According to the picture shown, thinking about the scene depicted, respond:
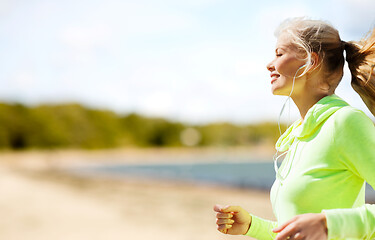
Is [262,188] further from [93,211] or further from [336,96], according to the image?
[336,96]

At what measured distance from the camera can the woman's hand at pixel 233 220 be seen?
4.58ft

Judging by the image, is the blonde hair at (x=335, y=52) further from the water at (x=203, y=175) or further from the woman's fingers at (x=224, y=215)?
the water at (x=203, y=175)

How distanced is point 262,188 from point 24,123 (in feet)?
198

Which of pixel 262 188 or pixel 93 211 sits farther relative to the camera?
pixel 262 188

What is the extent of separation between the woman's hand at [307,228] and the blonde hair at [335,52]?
39 cm

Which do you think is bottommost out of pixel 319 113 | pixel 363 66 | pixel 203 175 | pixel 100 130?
pixel 203 175

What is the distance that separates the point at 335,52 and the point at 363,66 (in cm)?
8

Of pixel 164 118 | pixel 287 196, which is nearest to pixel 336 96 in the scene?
pixel 287 196

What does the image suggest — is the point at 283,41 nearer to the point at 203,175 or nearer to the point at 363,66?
the point at 363,66

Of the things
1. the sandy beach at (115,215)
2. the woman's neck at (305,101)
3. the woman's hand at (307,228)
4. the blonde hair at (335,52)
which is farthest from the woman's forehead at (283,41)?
the sandy beach at (115,215)

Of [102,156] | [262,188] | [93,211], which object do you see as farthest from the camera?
[102,156]

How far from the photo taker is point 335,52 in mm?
1261

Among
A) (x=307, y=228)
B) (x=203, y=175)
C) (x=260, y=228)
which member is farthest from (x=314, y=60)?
(x=203, y=175)

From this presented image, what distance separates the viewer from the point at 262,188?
21.8m
